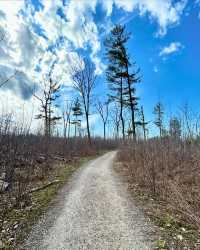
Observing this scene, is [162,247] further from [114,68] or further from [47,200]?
[114,68]

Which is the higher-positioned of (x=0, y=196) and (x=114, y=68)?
(x=114, y=68)

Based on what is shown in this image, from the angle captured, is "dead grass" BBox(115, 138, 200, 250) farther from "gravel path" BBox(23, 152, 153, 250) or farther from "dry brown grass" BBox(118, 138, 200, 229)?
"gravel path" BBox(23, 152, 153, 250)

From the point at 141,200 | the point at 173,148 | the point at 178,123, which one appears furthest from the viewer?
the point at 178,123

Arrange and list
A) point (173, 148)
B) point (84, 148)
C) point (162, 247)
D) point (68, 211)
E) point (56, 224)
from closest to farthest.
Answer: point (162, 247) → point (56, 224) → point (68, 211) → point (173, 148) → point (84, 148)

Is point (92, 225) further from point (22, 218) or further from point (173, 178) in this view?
point (173, 178)

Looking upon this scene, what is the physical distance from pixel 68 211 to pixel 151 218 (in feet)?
7.32

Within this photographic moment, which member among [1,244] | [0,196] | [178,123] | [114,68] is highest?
[114,68]

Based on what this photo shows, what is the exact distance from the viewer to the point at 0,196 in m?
7.31

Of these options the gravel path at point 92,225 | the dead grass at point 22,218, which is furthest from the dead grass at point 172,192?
the dead grass at point 22,218

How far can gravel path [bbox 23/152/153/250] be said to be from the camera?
434 cm

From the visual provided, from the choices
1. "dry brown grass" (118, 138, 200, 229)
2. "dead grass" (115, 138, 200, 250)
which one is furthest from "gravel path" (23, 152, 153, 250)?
"dry brown grass" (118, 138, 200, 229)

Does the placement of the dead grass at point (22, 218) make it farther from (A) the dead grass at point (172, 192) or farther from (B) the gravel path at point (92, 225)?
(A) the dead grass at point (172, 192)

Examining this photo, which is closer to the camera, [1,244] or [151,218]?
[1,244]

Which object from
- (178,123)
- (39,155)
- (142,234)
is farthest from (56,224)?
(178,123)
